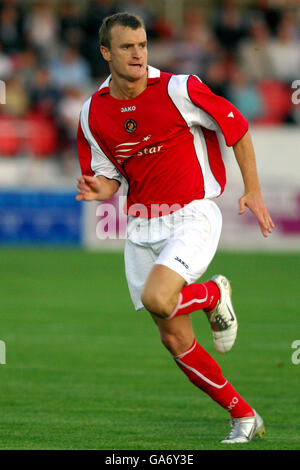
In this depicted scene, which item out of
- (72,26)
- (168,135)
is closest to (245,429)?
(168,135)

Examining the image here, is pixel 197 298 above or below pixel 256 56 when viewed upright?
below

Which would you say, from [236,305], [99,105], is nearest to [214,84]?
[236,305]

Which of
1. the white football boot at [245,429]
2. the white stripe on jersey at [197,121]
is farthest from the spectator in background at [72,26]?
the white football boot at [245,429]

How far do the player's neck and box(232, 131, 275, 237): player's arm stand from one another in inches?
25.9

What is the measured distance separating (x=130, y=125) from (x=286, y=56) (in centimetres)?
1532

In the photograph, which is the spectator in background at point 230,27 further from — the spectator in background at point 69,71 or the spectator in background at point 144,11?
the spectator in background at point 69,71

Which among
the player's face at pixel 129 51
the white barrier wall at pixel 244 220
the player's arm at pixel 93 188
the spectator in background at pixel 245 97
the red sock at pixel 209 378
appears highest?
the player's face at pixel 129 51

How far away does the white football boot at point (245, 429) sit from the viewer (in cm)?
545

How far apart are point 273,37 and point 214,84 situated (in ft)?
10.00

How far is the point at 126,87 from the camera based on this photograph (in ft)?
19.0

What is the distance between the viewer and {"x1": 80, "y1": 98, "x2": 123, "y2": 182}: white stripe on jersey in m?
6.00

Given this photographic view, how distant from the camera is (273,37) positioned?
21.6 m

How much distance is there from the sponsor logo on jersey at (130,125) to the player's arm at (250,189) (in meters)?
0.60

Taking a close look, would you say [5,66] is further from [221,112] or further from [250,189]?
[250,189]
